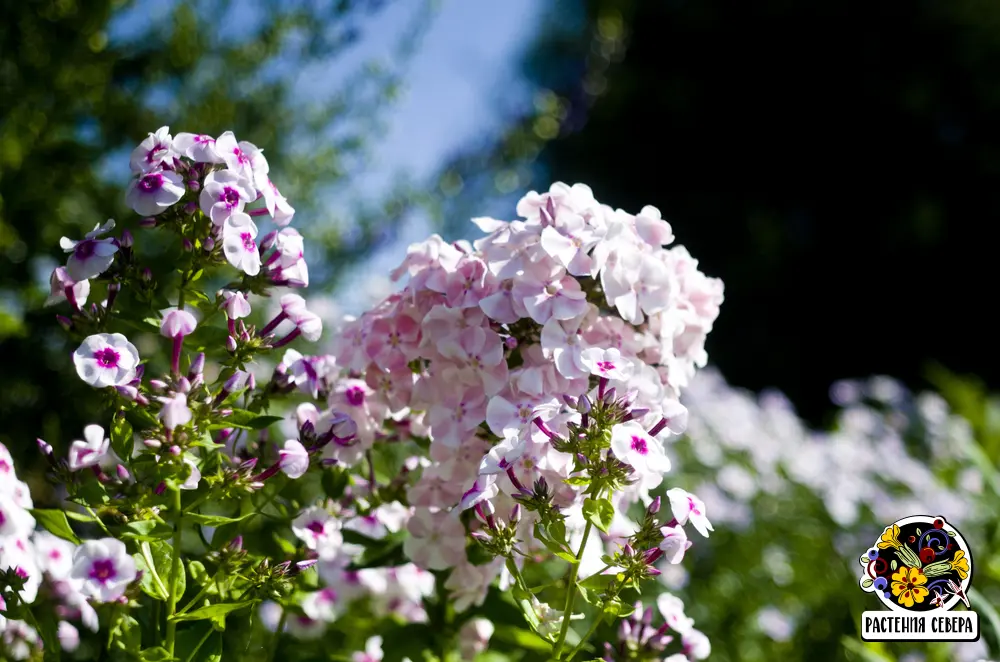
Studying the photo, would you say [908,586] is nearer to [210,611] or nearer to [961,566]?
[961,566]

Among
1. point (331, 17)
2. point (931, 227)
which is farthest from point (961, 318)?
point (331, 17)

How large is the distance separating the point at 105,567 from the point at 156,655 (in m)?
0.14

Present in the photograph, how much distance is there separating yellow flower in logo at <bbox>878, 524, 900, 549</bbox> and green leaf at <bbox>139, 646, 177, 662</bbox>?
4.42 feet

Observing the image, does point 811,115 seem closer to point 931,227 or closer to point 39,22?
point 931,227

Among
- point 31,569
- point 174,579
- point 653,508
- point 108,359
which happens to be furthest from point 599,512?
point 31,569

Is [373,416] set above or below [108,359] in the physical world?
above

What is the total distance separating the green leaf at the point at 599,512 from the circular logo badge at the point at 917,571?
803 mm

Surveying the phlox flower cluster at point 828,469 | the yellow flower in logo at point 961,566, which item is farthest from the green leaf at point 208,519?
the phlox flower cluster at point 828,469

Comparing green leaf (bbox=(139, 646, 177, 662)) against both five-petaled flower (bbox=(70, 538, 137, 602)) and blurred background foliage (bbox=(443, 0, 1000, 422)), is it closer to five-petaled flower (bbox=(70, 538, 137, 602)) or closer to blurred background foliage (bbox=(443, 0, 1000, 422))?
five-petaled flower (bbox=(70, 538, 137, 602))

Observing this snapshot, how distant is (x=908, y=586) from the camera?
171 centimetres

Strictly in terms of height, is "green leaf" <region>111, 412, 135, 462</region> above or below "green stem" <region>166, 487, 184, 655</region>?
above

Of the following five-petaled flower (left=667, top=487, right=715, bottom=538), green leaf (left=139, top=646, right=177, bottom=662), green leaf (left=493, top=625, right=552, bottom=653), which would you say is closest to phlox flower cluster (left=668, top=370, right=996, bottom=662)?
green leaf (left=493, top=625, right=552, bottom=653)

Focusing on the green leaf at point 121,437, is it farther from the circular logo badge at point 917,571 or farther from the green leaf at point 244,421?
the circular logo badge at point 917,571

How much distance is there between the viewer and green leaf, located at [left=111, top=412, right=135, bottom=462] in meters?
1.11
